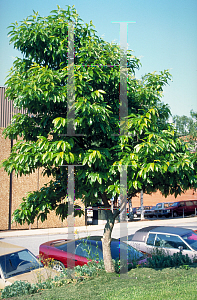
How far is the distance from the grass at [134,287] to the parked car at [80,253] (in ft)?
3.03

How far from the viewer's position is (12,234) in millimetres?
15516

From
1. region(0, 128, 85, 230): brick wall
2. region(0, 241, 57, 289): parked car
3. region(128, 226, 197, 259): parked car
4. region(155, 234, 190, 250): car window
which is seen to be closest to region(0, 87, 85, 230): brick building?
region(0, 128, 85, 230): brick wall

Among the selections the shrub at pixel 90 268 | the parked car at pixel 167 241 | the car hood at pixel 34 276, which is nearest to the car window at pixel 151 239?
the parked car at pixel 167 241

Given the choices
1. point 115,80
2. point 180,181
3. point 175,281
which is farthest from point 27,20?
point 175,281

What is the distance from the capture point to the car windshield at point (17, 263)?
17.8 ft

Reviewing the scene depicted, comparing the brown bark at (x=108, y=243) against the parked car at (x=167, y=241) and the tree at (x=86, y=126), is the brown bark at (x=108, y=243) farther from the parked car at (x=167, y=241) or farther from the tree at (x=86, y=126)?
the parked car at (x=167, y=241)

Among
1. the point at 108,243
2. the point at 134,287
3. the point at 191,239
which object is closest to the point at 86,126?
the point at 108,243

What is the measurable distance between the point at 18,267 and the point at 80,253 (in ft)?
5.56

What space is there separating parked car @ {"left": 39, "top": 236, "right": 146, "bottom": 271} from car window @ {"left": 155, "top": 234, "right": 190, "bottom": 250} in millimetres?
989

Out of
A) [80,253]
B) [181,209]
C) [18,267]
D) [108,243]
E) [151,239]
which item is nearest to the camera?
[18,267]

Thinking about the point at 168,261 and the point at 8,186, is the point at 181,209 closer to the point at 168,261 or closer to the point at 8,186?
the point at 8,186

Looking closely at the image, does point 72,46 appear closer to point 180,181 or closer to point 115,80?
point 115,80

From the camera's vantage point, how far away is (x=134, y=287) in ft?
15.6

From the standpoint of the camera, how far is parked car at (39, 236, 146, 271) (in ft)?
21.7
